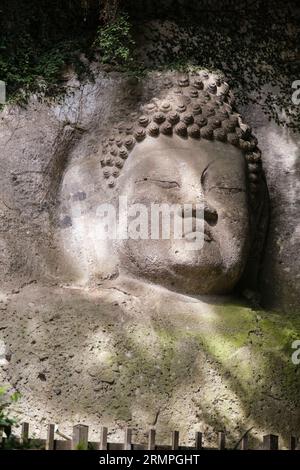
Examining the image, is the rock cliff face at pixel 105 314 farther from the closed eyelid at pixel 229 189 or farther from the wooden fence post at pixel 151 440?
the wooden fence post at pixel 151 440

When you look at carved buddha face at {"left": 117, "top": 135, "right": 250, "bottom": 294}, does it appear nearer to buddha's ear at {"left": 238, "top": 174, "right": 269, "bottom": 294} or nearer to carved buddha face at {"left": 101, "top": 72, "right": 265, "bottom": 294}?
carved buddha face at {"left": 101, "top": 72, "right": 265, "bottom": 294}

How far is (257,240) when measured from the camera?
283 inches

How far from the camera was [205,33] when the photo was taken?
7816mm

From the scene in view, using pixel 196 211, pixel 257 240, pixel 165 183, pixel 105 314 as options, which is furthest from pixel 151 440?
pixel 257 240

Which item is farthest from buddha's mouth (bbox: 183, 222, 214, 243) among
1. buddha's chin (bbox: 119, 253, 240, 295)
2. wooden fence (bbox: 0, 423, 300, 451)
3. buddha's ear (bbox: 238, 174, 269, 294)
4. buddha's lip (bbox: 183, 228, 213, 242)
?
wooden fence (bbox: 0, 423, 300, 451)

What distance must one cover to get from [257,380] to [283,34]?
3268 mm

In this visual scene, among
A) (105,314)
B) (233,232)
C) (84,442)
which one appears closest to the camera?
(84,442)

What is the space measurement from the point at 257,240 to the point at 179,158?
952 mm

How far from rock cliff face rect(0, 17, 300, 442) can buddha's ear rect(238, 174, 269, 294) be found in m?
0.09

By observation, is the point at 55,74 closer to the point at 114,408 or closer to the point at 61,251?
the point at 61,251

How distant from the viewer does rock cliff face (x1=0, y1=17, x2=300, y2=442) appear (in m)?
5.81

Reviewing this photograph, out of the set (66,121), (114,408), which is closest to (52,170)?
(66,121)

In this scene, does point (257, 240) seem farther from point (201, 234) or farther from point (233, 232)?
point (201, 234)

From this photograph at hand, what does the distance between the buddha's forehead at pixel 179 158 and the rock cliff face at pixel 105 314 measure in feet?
1.30
